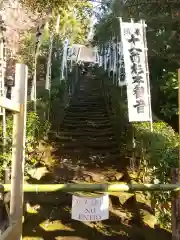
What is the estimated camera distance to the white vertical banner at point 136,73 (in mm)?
7195

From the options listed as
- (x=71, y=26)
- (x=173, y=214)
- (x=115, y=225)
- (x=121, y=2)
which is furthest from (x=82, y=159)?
(x=71, y=26)

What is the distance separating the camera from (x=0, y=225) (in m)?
3.81

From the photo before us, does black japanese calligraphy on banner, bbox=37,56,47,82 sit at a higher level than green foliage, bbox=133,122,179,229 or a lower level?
higher

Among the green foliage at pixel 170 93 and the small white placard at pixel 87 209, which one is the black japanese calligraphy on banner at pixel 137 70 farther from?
the small white placard at pixel 87 209

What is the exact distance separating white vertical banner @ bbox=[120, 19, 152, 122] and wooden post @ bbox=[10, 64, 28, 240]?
12.8ft

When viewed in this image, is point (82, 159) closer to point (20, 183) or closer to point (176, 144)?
point (176, 144)

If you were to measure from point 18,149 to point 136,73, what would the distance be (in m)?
4.62

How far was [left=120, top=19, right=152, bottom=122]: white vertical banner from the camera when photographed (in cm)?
720

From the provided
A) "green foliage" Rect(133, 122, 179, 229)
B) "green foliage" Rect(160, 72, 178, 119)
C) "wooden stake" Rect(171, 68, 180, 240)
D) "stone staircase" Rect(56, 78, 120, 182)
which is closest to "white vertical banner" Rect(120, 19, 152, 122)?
"green foliage" Rect(133, 122, 179, 229)

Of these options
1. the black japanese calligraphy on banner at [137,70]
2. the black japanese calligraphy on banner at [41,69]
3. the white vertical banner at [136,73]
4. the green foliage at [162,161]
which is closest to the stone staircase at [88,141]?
the white vertical banner at [136,73]

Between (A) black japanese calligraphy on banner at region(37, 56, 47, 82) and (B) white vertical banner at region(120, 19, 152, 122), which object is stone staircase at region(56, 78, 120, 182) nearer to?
(B) white vertical banner at region(120, 19, 152, 122)

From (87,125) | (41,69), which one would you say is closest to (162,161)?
(87,125)

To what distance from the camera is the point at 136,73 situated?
7516mm

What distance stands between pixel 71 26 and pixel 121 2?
12.1m
